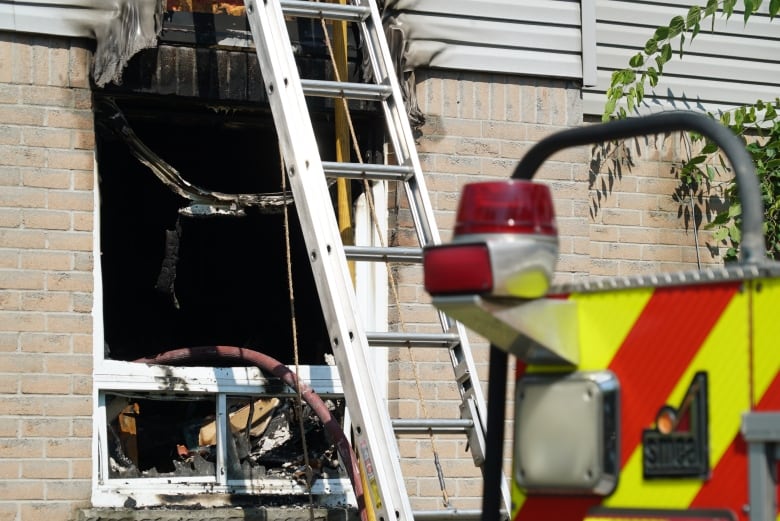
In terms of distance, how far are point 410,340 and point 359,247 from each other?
0.38 metres

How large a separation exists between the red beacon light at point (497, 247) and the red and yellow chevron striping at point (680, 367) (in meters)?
0.20

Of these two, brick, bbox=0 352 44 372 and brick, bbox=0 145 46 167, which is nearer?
brick, bbox=0 352 44 372

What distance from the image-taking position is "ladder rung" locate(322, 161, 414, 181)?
4.86m

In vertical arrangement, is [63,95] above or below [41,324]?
above

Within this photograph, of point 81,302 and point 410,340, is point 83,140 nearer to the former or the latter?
point 81,302

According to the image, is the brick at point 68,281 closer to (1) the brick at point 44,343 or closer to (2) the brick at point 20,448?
(1) the brick at point 44,343

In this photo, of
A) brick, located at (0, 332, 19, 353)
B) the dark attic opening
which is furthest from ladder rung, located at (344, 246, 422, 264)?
brick, located at (0, 332, 19, 353)

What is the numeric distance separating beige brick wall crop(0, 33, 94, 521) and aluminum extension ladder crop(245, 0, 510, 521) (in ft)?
3.36

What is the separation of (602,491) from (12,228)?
3863 mm

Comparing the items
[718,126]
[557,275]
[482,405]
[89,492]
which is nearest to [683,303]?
[718,126]

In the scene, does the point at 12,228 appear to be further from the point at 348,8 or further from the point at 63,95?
the point at 348,8

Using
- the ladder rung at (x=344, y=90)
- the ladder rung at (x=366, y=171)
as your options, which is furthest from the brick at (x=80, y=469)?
the ladder rung at (x=344, y=90)

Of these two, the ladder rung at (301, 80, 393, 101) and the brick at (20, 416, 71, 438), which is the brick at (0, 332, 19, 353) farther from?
the ladder rung at (301, 80, 393, 101)

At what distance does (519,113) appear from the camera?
6441mm
